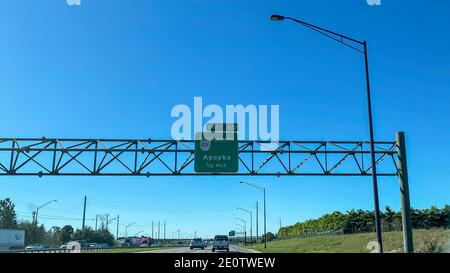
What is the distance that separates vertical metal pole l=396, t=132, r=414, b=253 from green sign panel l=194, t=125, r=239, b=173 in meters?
10.6

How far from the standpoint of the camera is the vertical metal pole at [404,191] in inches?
1173

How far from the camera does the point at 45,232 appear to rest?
12644cm

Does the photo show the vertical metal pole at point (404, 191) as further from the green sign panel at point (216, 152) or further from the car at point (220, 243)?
the car at point (220, 243)

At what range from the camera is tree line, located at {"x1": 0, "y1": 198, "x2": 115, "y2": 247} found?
377 ft

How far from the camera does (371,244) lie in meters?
21.5

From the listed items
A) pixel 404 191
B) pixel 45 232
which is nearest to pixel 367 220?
pixel 45 232

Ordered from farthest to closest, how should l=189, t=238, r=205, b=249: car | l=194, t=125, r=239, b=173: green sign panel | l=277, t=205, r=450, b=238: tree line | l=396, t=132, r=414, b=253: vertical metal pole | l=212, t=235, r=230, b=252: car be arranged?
l=277, t=205, r=450, b=238: tree line → l=189, t=238, r=205, b=249: car → l=212, t=235, r=230, b=252: car → l=194, t=125, r=239, b=173: green sign panel → l=396, t=132, r=414, b=253: vertical metal pole

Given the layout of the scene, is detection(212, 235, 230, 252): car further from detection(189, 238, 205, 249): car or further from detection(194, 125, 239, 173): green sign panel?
detection(194, 125, 239, 173): green sign panel

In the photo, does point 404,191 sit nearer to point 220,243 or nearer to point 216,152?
point 216,152

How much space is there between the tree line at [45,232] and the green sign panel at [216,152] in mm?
80032

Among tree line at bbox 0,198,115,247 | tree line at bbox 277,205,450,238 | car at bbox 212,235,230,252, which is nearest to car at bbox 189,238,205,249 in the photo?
car at bbox 212,235,230,252

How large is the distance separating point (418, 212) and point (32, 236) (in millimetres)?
93212
